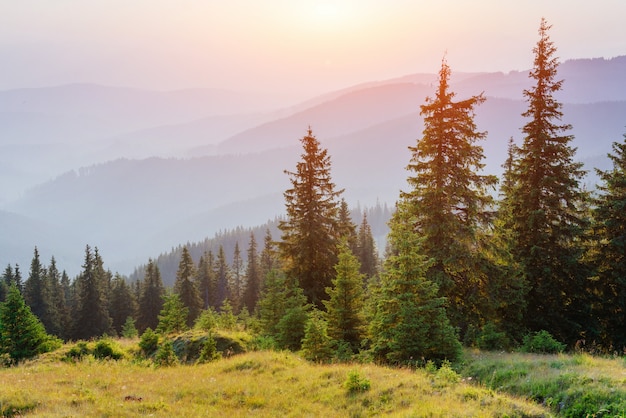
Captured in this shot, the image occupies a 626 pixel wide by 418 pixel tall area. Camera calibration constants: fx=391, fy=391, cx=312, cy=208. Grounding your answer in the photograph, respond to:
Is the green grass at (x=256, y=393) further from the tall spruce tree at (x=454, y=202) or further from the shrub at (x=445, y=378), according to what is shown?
the tall spruce tree at (x=454, y=202)

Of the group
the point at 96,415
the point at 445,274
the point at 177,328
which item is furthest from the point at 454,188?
the point at 177,328

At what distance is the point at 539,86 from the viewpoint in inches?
883

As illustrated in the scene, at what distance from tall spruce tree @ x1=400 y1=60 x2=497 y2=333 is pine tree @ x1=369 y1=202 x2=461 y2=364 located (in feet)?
13.1

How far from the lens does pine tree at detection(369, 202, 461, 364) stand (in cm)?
1368

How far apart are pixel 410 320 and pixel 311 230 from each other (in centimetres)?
1256

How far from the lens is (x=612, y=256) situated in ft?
72.1

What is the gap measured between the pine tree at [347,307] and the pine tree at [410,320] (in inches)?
113

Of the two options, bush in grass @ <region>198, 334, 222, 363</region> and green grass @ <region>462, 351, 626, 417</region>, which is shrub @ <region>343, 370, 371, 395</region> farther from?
bush in grass @ <region>198, 334, 222, 363</region>

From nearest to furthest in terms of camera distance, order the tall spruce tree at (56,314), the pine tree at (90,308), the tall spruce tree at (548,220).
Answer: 1. the tall spruce tree at (548,220)
2. the pine tree at (90,308)
3. the tall spruce tree at (56,314)

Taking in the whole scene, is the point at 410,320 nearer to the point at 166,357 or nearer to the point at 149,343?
the point at 166,357

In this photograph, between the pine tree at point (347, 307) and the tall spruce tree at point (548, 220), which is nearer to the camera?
the pine tree at point (347, 307)

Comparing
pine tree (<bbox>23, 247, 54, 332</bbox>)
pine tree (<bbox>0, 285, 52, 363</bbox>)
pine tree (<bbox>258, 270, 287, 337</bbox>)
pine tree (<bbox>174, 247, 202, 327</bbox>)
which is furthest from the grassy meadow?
pine tree (<bbox>23, 247, 54, 332</bbox>)

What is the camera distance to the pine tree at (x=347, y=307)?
Result: 59.9 feet

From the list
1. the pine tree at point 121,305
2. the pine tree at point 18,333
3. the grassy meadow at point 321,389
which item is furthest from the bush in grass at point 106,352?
the pine tree at point 121,305
